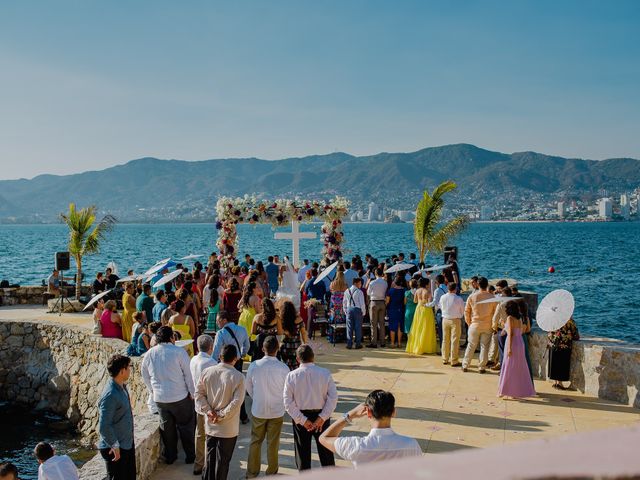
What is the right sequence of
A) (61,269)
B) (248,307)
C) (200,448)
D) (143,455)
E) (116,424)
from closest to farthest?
1. (116,424)
2. (143,455)
3. (200,448)
4. (248,307)
5. (61,269)

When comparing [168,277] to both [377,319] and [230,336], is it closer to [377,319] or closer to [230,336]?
[377,319]

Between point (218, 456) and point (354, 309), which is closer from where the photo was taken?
point (218, 456)

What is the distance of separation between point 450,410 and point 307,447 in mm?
3254

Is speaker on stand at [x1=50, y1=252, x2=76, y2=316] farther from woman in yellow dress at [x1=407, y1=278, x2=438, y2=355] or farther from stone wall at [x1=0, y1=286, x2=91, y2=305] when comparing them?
woman in yellow dress at [x1=407, y1=278, x2=438, y2=355]

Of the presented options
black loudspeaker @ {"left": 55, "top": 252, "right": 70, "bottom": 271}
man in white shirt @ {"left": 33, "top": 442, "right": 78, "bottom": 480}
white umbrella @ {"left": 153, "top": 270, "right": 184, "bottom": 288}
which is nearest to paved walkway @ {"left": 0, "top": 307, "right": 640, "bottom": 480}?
man in white shirt @ {"left": 33, "top": 442, "right": 78, "bottom": 480}

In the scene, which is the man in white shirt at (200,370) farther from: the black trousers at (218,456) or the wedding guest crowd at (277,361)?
the black trousers at (218,456)

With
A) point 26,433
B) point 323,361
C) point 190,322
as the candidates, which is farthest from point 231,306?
point 26,433

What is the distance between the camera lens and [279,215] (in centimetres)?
2070

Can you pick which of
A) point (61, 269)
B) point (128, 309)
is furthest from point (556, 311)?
point (61, 269)

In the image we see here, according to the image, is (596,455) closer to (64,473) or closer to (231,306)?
(64,473)

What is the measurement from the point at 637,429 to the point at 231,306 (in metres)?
11.3

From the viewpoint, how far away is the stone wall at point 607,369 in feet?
30.3

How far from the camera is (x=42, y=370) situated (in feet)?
54.5

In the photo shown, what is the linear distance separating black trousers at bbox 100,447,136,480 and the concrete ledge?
133mm
